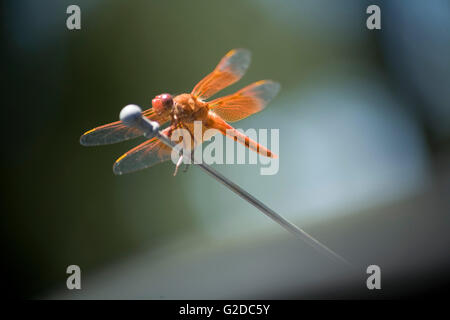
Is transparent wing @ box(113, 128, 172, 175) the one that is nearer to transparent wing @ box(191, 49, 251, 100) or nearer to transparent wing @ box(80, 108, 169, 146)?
transparent wing @ box(80, 108, 169, 146)

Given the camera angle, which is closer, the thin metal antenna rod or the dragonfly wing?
the thin metal antenna rod

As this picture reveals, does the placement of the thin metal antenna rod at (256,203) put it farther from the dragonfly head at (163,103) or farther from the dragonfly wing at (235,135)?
the dragonfly wing at (235,135)

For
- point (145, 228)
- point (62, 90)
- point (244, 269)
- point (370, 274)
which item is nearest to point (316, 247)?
point (370, 274)

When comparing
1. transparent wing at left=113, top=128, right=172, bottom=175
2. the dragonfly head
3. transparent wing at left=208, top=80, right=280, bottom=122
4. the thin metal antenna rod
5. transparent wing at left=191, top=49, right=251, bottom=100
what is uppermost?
transparent wing at left=191, top=49, right=251, bottom=100

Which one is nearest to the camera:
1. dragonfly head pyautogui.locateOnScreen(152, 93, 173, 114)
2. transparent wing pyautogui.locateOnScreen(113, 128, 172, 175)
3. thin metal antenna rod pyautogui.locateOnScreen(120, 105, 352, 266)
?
thin metal antenna rod pyautogui.locateOnScreen(120, 105, 352, 266)
